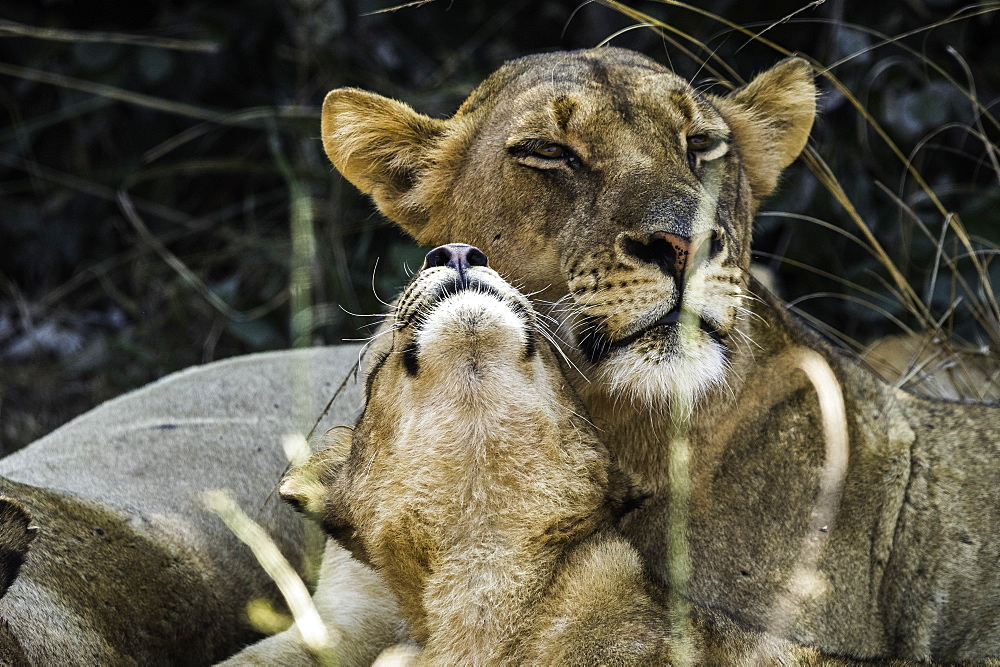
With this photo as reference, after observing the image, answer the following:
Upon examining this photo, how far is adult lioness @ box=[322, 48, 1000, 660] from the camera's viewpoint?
1826 mm

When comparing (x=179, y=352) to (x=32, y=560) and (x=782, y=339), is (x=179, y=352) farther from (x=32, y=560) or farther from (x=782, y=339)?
(x=782, y=339)

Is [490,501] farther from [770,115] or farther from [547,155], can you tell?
[770,115]

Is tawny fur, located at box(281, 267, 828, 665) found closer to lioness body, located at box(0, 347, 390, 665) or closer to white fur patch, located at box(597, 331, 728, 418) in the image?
white fur patch, located at box(597, 331, 728, 418)

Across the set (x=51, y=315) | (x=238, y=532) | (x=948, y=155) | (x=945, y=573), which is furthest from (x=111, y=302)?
(x=945, y=573)

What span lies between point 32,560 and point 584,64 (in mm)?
1243

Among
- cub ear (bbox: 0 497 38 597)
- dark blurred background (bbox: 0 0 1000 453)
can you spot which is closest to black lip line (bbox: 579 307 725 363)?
cub ear (bbox: 0 497 38 597)

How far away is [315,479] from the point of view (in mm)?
1914

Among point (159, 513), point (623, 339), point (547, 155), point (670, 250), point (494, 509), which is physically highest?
point (547, 155)

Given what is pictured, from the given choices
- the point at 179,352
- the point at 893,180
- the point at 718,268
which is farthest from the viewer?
the point at 179,352

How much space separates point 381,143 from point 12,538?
3.19 ft

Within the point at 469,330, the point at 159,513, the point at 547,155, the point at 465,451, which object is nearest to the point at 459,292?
the point at 469,330

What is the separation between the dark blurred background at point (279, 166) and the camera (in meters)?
3.35

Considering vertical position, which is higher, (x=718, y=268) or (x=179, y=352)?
(x=718, y=268)

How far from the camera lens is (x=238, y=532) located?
2.26 metres
